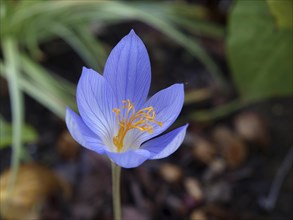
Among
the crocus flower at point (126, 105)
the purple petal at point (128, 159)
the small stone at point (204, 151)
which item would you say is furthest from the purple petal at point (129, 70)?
the small stone at point (204, 151)

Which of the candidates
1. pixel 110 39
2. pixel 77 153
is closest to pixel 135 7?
pixel 110 39

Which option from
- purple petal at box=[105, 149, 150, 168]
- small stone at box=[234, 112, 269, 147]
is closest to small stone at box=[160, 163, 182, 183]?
small stone at box=[234, 112, 269, 147]

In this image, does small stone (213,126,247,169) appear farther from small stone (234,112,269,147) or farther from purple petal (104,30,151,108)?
purple petal (104,30,151,108)

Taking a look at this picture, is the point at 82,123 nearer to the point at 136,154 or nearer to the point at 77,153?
the point at 136,154

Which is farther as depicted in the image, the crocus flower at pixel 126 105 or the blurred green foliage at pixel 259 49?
the blurred green foliage at pixel 259 49

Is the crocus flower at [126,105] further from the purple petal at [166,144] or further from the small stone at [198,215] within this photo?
the small stone at [198,215]
